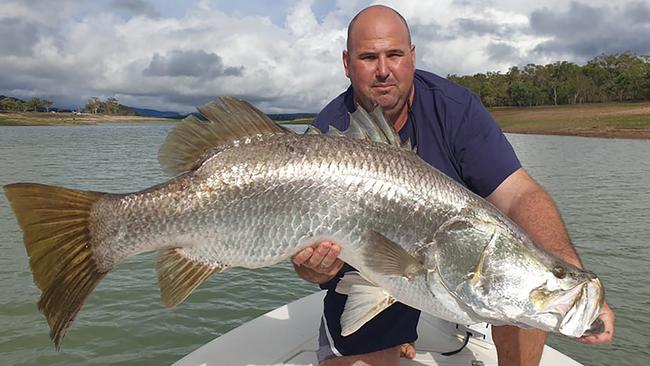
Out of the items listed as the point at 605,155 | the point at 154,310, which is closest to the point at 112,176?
the point at 154,310

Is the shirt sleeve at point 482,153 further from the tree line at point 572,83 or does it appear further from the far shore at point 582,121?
the tree line at point 572,83

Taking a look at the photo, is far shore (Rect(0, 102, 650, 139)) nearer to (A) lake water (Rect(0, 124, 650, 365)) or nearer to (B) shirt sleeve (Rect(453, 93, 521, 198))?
(A) lake water (Rect(0, 124, 650, 365))

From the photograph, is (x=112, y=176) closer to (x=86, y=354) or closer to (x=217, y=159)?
(x=86, y=354)

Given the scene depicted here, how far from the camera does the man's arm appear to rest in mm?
3219

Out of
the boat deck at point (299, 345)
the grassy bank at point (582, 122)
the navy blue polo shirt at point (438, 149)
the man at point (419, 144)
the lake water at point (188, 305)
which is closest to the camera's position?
the man at point (419, 144)

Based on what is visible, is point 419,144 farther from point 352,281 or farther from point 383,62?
point 352,281

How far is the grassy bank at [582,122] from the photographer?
49.6 meters

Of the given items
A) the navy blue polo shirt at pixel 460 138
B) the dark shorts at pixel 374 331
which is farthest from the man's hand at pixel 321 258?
the navy blue polo shirt at pixel 460 138

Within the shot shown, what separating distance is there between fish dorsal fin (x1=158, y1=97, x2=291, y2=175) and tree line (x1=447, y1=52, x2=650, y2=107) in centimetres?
7918

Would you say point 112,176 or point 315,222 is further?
point 112,176

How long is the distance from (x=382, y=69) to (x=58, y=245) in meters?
2.31

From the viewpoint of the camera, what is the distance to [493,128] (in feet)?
12.4

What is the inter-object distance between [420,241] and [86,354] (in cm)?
532

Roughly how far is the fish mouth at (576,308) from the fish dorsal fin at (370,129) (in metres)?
1.13
